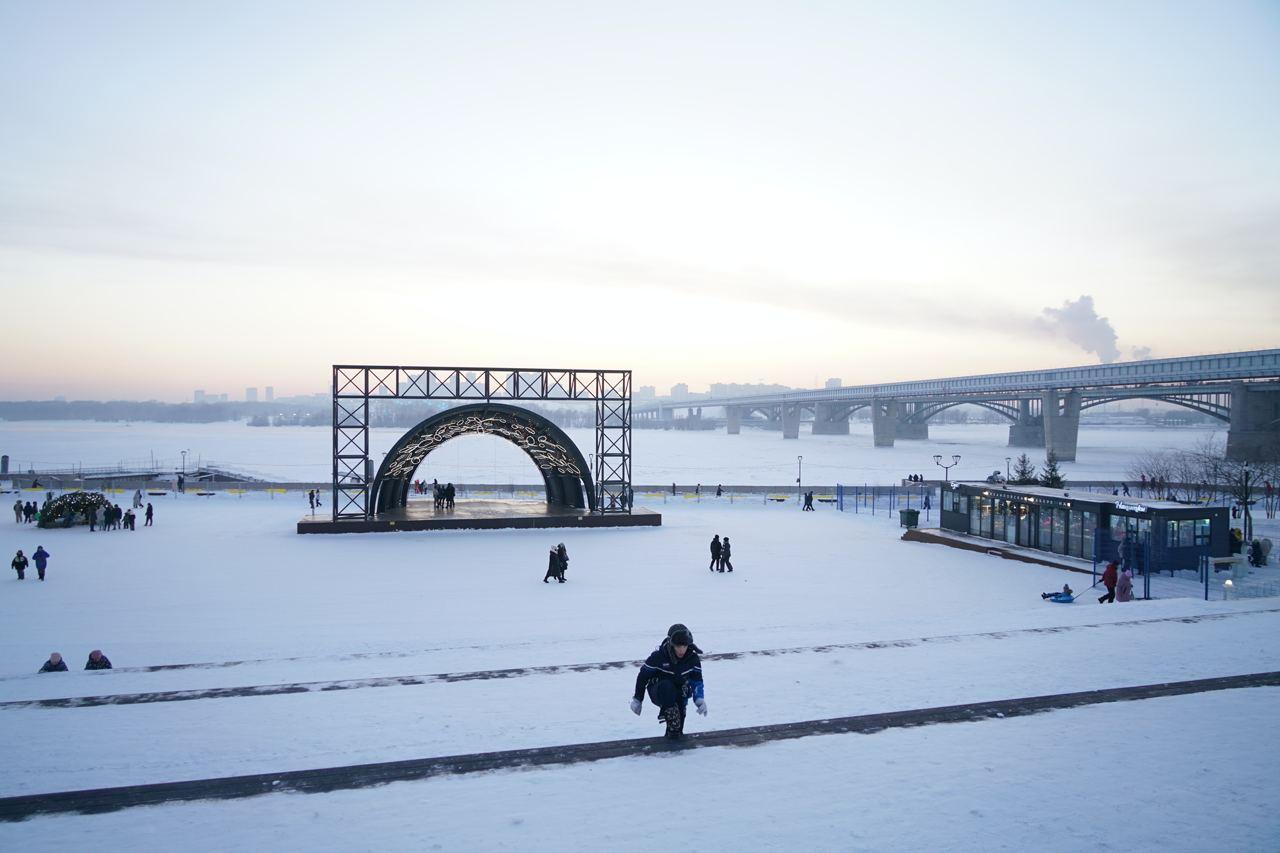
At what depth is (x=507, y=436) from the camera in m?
42.4

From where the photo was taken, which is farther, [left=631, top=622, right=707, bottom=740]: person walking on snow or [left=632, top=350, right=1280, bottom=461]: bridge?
[left=632, top=350, right=1280, bottom=461]: bridge

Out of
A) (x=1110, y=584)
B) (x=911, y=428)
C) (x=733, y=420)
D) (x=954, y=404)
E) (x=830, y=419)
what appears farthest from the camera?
(x=733, y=420)

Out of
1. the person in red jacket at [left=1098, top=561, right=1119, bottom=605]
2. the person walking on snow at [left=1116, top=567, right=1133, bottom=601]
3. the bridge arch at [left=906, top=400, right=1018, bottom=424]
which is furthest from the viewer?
the bridge arch at [left=906, top=400, right=1018, bottom=424]

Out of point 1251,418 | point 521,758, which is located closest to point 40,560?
point 521,758

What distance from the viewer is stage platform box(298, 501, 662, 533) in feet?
104

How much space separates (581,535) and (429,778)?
25.1m

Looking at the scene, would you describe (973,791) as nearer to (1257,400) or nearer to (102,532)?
(102,532)

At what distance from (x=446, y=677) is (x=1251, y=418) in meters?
80.4

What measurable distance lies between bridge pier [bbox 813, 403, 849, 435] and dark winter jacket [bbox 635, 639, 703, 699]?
133638 millimetres

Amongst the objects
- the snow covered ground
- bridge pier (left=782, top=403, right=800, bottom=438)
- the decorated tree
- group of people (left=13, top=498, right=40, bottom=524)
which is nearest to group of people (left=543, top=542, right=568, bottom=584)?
the snow covered ground

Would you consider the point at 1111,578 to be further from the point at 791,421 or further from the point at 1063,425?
the point at 791,421

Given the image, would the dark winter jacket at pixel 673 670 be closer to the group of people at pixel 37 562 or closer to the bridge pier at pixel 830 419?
the group of people at pixel 37 562

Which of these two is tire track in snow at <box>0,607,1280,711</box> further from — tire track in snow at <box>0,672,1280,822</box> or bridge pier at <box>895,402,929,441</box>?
bridge pier at <box>895,402,929,441</box>

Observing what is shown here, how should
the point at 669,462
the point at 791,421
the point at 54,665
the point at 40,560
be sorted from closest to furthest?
1. the point at 54,665
2. the point at 40,560
3. the point at 669,462
4. the point at 791,421
